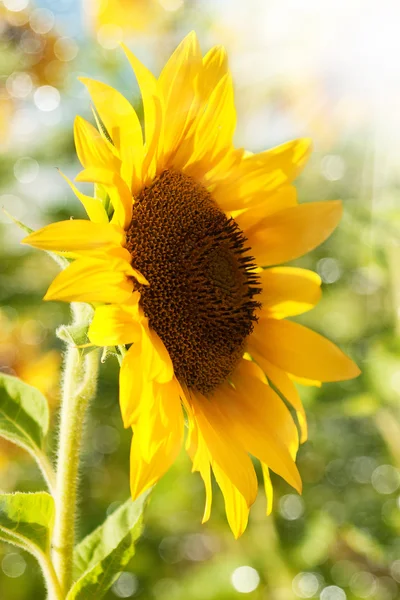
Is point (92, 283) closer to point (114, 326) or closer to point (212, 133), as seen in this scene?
point (114, 326)

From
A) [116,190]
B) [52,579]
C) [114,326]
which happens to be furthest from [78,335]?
[52,579]

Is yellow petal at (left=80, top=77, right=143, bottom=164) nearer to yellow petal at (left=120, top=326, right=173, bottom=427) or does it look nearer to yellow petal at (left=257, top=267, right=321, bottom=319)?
yellow petal at (left=120, top=326, right=173, bottom=427)

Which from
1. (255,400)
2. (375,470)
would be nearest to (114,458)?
(375,470)

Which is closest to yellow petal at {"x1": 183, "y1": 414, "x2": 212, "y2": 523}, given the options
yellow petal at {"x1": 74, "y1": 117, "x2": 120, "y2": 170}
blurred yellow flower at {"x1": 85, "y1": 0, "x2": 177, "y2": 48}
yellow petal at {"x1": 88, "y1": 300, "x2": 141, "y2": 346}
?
yellow petal at {"x1": 88, "y1": 300, "x2": 141, "y2": 346}

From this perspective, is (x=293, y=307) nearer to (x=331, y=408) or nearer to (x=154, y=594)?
(x=331, y=408)

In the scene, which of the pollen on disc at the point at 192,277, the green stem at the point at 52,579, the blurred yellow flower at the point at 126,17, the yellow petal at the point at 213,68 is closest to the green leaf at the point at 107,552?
the green stem at the point at 52,579
